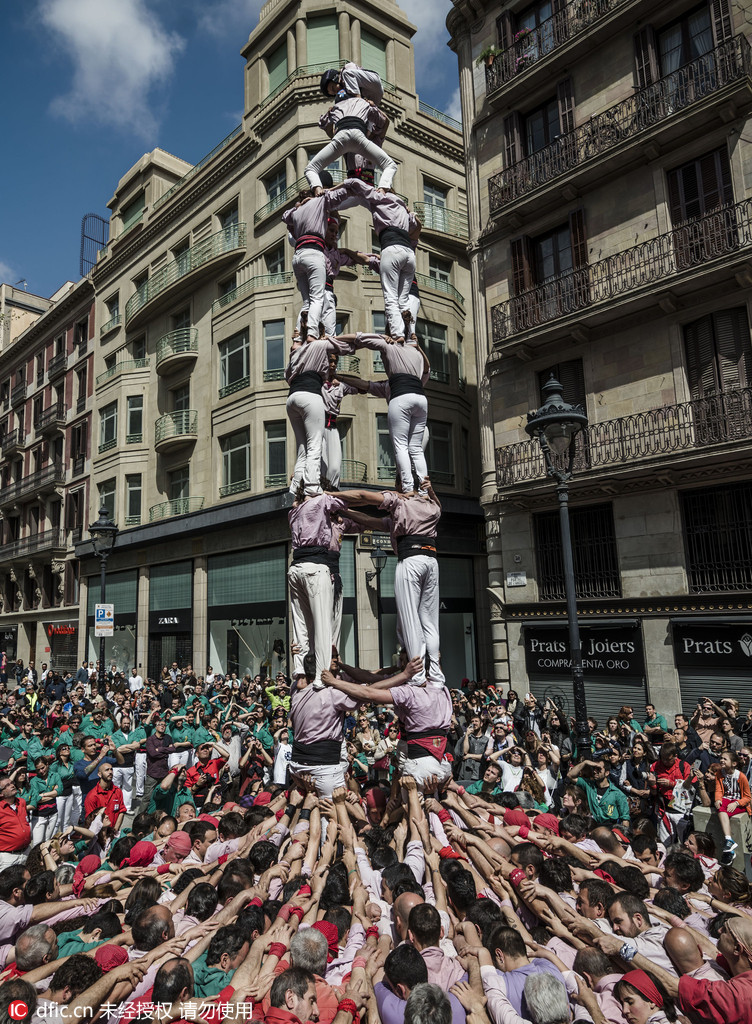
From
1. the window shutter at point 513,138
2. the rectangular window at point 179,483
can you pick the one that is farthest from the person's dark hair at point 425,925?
the rectangular window at point 179,483

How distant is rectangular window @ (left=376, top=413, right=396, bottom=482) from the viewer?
23672 millimetres

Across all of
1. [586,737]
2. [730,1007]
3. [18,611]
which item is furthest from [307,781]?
[18,611]

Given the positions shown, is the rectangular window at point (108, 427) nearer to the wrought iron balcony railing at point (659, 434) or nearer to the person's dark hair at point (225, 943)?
the wrought iron balcony railing at point (659, 434)

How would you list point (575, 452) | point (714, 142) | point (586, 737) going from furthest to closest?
1. point (575, 452)
2. point (714, 142)
3. point (586, 737)

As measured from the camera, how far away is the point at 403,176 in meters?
26.1

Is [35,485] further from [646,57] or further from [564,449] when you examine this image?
[564,449]

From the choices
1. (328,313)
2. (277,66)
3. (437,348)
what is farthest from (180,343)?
(328,313)

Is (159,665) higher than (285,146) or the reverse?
the reverse

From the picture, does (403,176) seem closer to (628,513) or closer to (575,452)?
(575,452)

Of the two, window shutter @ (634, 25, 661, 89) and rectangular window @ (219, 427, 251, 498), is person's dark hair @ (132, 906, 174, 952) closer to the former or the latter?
rectangular window @ (219, 427, 251, 498)

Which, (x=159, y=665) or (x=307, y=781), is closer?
(x=307, y=781)

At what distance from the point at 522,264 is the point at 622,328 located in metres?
4.00

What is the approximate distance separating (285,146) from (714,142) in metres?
15.2

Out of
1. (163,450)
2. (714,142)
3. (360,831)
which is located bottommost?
(360,831)
